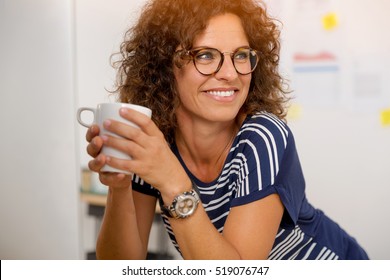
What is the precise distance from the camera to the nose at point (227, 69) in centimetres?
77

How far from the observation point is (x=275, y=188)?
698 millimetres

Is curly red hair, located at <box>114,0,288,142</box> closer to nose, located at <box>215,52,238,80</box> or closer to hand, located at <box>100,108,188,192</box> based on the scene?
nose, located at <box>215,52,238,80</box>

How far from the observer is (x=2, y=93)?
1.39 m

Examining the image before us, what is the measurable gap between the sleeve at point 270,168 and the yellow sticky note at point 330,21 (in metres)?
0.58

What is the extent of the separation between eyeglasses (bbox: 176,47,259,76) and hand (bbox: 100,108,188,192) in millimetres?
209

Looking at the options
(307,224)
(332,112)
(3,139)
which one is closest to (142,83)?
(307,224)

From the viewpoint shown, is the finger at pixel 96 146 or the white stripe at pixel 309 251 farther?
the white stripe at pixel 309 251

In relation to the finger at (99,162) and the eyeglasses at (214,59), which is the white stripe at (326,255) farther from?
the finger at (99,162)

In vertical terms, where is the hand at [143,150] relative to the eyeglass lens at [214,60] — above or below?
A: below

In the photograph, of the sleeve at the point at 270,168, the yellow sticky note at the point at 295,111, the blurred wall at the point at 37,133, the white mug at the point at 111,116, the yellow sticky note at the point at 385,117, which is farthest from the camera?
the blurred wall at the point at 37,133

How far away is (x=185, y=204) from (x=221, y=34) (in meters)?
0.31

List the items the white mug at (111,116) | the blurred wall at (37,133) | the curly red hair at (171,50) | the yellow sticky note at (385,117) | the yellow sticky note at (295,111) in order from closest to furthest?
the white mug at (111,116)
the curly red hair at (171,50)
the yellow sticky note at (385,117)
the yellow sticky note at (295,111)
the blurred wall at (37,133)

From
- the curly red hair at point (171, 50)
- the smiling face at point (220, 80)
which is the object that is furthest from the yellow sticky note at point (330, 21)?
the smiling face at point (220, 80)

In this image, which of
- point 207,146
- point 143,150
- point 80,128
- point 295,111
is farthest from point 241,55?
point 80,128
